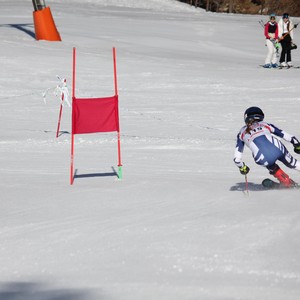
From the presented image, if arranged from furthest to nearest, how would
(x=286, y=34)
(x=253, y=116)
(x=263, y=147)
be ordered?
(x=286, y=34)
(x=253, y=116)
(x=263, y=147)

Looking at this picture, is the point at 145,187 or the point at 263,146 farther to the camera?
the point at 145,187

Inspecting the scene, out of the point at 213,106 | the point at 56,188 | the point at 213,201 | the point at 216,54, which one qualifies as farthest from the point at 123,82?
the point at 213,201

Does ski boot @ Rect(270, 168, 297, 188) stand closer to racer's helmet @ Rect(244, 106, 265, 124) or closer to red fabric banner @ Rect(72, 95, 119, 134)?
racer's helmet @ Rect(244, 106, 265, 124)

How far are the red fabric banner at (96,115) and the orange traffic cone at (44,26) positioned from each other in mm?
17891

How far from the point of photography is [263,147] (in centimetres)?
957

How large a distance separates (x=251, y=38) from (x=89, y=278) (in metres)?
28.6

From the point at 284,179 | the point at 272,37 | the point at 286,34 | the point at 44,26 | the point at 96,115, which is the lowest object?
the point at 44,26

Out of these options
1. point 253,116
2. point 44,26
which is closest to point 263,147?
point 253,116

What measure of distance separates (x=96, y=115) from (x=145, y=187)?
4.21ft

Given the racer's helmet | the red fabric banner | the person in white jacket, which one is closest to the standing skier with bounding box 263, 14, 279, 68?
the person in white jacket

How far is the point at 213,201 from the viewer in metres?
9.08

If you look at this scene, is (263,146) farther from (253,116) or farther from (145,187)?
(145,187)

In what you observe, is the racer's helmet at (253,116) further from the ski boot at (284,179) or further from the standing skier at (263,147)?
the ski boot at (284,179)

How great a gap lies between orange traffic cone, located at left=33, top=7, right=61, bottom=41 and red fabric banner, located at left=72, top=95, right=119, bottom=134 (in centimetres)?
1789
